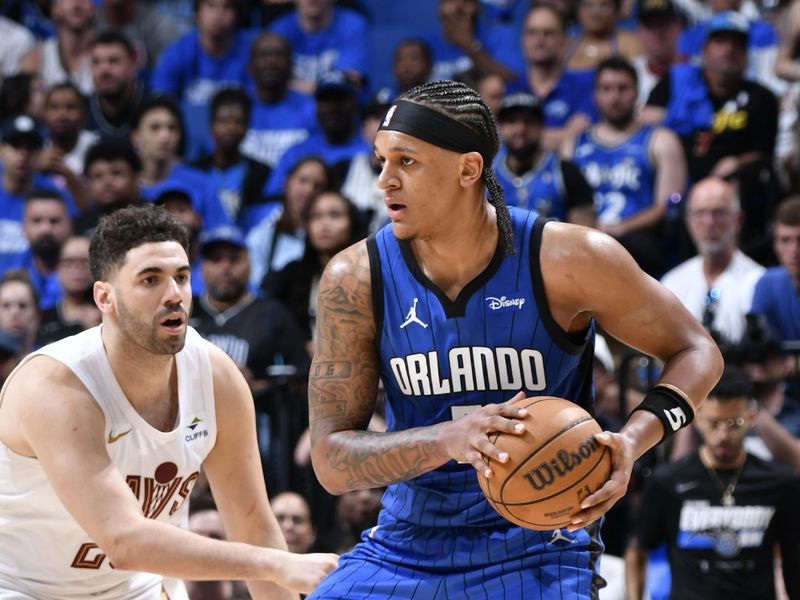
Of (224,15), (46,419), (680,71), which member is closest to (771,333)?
(680,71)

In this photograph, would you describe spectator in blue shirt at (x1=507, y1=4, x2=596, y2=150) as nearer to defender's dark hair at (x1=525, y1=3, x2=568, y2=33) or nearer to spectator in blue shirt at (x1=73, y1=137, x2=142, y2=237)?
defender's dark hair at (x1=525, y1=3, x2=568, y2=33)

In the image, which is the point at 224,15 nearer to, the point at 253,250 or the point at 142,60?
the point at 142,60

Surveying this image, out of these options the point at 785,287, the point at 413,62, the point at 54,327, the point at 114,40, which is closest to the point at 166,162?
the point at 114,40

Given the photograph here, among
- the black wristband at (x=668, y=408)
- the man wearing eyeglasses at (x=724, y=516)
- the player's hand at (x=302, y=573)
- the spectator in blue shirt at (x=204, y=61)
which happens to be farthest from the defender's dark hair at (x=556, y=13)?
the player's hand at (x=302, y=573)

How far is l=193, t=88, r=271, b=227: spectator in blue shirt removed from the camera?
406 inches

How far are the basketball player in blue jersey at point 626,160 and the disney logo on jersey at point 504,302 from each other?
4.90 meters

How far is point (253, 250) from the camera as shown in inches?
379

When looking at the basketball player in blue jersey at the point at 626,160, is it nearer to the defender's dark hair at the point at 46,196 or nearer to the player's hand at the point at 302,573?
the defender's dark hair at the point at 46,196

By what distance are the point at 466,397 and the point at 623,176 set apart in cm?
545

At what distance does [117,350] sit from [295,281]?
4.33m

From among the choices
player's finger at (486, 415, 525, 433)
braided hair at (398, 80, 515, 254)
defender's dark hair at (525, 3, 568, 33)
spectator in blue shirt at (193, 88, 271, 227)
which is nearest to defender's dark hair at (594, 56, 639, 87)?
defender's dark hair at (525, 3, 568, 33)

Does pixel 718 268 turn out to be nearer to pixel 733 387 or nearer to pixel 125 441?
pixel 733 387

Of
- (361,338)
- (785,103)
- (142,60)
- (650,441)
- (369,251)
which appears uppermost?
(142,60)

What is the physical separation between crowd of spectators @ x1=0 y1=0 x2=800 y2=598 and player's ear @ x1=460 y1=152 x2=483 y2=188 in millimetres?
3620
